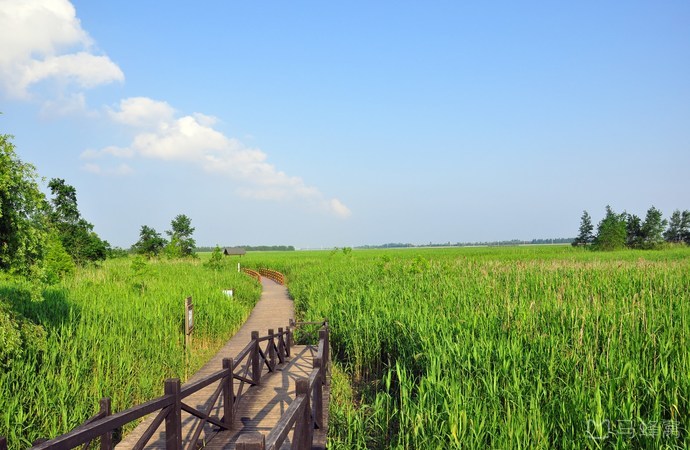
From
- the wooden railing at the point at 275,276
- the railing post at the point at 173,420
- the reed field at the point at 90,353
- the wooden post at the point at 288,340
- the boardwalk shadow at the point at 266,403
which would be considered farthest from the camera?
the wooden railing at the point at 275,276

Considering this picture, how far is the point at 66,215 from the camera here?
34750mm

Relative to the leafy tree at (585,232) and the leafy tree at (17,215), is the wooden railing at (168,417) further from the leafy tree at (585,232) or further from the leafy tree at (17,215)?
the leafy tree at (585,232)

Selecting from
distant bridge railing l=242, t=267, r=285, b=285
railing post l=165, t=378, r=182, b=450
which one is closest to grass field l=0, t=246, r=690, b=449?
railing post l=165, t=378, r=182, b=450

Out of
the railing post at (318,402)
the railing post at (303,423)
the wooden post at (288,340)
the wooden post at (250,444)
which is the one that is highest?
the wooden post at (250,444)

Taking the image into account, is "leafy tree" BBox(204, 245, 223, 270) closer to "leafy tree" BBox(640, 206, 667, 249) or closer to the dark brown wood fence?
the dark brown wood fence

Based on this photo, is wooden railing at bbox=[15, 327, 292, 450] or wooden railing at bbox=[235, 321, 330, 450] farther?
wooden railing at bbox=[15, 327, 292, 450]

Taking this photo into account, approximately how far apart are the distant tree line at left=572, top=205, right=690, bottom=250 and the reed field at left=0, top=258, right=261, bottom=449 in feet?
234

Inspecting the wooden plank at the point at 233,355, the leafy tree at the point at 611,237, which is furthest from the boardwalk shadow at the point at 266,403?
the leafy tree at the point at 611,237

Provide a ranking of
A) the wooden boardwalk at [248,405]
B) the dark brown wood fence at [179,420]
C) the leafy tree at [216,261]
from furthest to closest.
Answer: the leafy tree at [216,261]
the wooden boardwalk at [248,405]
the dark brown wood fence at [179,420]

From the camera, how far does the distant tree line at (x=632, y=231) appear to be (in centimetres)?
6712

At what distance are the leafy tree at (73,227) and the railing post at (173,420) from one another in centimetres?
3486

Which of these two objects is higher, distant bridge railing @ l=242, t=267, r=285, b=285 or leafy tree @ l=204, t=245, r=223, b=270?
leafy tree @ l=204, t=245, r=223, b=270

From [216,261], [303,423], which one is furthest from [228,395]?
[216,261]

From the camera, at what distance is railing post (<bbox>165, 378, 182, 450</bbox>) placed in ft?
13.1
